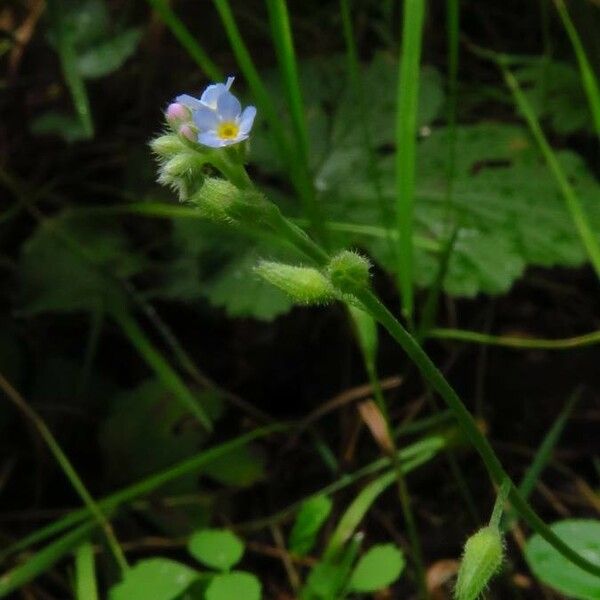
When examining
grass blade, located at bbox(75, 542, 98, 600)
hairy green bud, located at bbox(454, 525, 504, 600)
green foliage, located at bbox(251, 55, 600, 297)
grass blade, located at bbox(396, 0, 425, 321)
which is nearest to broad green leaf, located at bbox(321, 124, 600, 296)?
green foliage, located at bbox(251, 55, 600, 297)

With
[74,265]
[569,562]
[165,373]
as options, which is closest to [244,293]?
[165,373]

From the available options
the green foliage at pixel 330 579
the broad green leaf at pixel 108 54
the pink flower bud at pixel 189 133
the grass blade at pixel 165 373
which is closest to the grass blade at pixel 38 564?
the grass blade at pixel 165 373

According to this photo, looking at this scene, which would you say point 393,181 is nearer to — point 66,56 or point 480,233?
point 480,233

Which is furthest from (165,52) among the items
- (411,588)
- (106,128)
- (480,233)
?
(411,588)

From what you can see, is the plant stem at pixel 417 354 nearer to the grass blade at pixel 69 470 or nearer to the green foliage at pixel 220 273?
the grass blade at pixel 69 470

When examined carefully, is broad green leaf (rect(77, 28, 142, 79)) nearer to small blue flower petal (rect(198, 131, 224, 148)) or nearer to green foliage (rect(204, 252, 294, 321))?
green foliage (rect(204, 252, 294, 321))

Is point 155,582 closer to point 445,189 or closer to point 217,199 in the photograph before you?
point 217,199
